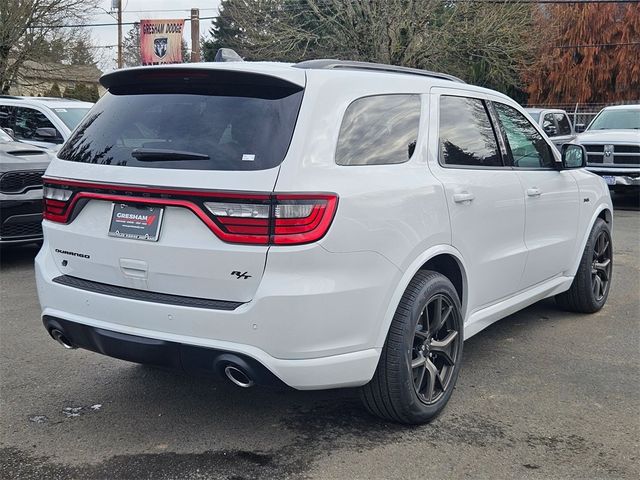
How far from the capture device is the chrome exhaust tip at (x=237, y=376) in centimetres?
317

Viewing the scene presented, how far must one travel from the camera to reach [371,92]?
3658mm

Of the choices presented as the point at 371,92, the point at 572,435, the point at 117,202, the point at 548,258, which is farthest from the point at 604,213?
the point at 117,202

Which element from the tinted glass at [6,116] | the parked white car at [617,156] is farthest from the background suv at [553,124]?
the tinted glass at [6,116]

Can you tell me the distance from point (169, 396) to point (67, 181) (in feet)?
4.57

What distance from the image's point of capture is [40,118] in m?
10.7

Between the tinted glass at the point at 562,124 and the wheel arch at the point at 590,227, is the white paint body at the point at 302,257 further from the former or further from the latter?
the tinted glass at the point at 562,124

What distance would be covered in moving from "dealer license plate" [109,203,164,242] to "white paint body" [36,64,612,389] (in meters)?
0.04

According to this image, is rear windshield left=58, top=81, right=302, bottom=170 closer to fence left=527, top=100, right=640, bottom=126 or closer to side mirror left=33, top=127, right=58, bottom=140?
side mirror left=33, top=127, right=58, bottom=140

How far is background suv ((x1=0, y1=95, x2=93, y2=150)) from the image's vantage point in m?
10.4

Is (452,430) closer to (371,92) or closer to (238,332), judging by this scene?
(238,332)

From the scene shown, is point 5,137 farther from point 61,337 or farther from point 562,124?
point 562,124

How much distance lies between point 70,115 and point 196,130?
8188 mm

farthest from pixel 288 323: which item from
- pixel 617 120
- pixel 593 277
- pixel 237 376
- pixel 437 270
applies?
pixel 617 120

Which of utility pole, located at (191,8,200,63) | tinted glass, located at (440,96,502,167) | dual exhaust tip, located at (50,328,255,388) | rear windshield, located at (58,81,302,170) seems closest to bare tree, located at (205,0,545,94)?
utility pole, located at (191,8,200,63)
